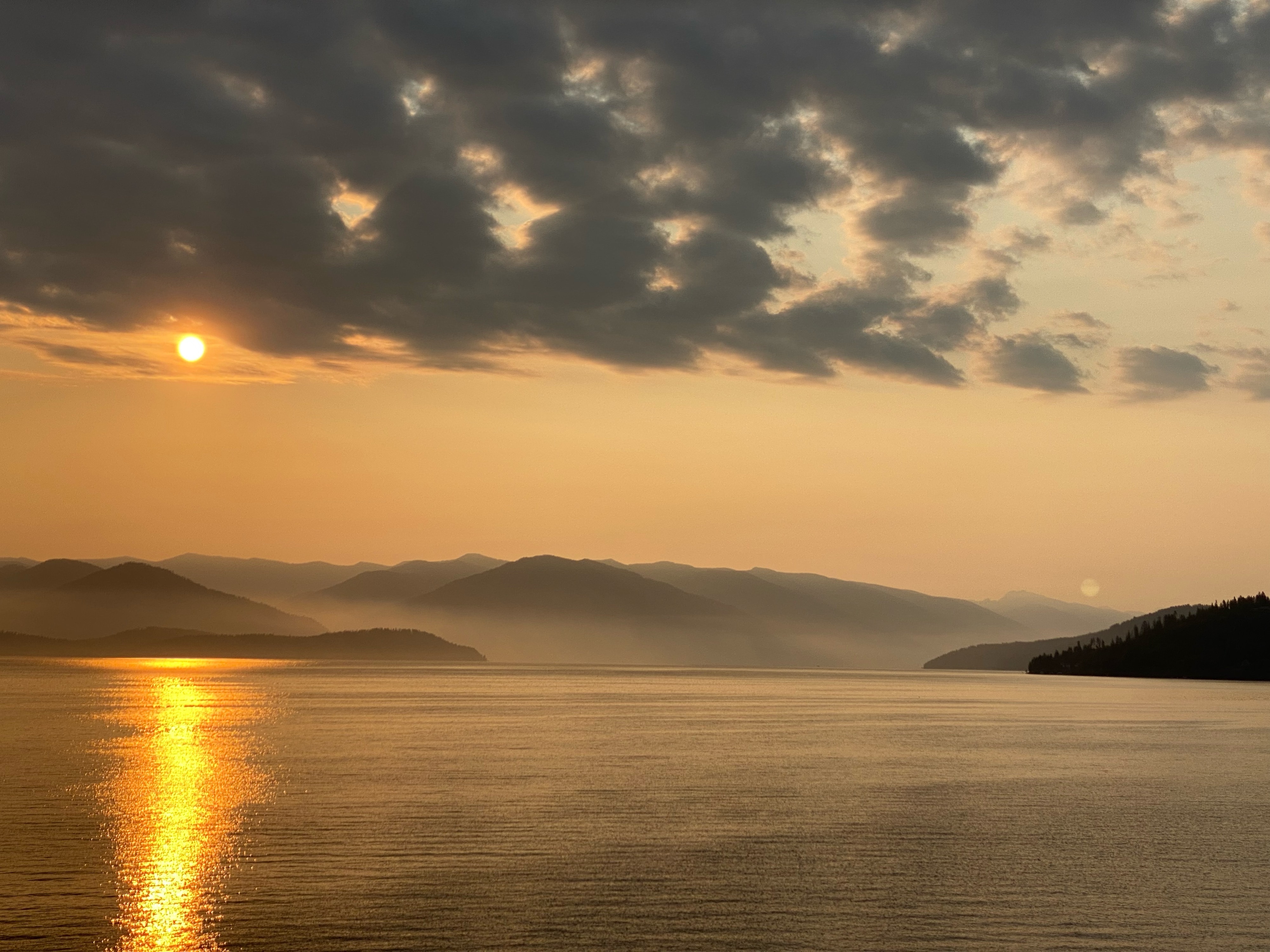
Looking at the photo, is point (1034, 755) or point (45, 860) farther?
point (1034, 755)

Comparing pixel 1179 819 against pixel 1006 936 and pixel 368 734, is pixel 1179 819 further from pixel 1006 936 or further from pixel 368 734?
pixel 368 734

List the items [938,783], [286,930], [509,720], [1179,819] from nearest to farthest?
[286,930], [1179,819], [938,783], [509,720]

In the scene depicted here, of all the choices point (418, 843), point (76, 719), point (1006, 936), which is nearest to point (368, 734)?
point (76, 719)

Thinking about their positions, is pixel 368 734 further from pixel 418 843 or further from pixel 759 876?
pixel 759 876

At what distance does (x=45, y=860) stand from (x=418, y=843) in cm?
1448


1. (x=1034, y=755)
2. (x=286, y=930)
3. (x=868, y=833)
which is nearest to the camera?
(x=286, y=930)

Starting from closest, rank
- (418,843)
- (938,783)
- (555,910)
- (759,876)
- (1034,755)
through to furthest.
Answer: (555,910)
(759,876)
(418,843)
(938,783)
(1034,755)

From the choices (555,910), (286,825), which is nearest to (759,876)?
(555,910)

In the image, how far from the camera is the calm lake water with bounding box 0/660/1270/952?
37.4 metres

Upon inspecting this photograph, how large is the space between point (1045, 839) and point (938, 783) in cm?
2315

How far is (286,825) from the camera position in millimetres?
57344

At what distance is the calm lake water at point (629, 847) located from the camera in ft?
123

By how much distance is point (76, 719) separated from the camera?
149 meters

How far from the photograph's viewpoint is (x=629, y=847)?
51.6 meters
